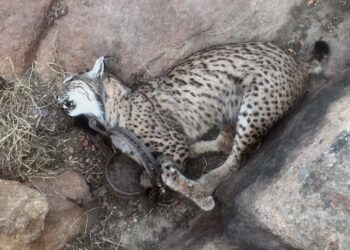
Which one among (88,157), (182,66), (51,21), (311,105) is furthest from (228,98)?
(51,21)

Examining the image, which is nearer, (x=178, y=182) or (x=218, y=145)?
(x=178, y=182)

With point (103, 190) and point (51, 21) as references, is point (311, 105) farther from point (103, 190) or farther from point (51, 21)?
point (51, 21)

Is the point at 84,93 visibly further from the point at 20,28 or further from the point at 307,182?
the point at 307,182

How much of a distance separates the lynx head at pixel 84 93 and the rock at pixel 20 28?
404 mm

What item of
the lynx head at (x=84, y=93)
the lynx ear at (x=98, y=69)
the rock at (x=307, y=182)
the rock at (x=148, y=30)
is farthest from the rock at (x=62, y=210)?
the rock at (x=307, y=182)

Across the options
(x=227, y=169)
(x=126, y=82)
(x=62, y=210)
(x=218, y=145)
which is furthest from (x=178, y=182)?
(x=126, y=82)

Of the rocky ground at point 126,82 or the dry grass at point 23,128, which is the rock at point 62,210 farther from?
the dry grass at point 23,128

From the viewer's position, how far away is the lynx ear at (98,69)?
478 centimetres

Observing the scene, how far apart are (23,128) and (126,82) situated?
36.7 inches

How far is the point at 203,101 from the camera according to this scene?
4.99 m

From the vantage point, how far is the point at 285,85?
4613 millimetres

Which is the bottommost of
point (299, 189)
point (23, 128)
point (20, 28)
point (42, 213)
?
point (42, 213)

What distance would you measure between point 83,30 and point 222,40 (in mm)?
1168

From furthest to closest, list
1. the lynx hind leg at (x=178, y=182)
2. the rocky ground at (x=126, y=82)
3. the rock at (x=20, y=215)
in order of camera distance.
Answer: the lynx hind leg at (x=178, y=182)
the rocky ground at (x=126, y=82)
the rock at (x=20, y=215)
